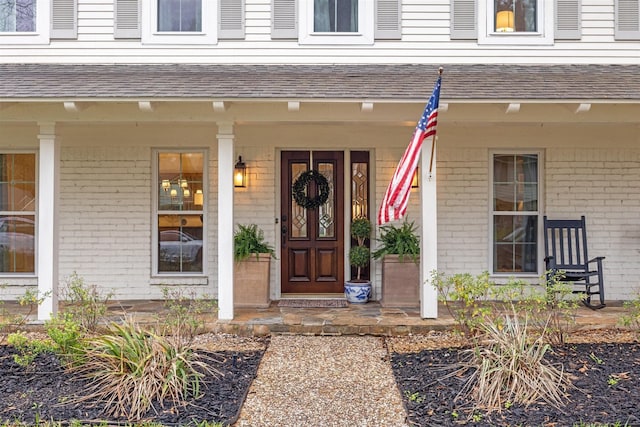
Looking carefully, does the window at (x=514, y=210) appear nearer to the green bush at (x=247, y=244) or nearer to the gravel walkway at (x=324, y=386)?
the gravel walkway at (x=324, y=386)

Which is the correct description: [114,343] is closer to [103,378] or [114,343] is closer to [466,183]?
[103,378]

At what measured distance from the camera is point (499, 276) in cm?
763

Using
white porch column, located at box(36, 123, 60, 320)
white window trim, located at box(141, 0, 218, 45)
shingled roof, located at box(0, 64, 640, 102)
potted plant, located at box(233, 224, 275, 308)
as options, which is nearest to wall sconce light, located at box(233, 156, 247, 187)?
potted plant, located at box(233, 224, 275, 308)

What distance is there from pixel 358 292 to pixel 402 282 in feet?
1.99

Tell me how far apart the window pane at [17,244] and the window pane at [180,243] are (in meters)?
1.70

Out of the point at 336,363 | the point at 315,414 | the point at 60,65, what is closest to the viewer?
the point at 315,414

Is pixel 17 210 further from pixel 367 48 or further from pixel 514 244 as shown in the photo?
pixel 514 244

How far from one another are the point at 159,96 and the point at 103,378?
2897mm

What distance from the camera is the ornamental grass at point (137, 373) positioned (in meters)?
3.95

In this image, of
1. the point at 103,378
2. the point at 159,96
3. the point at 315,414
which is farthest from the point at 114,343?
the point at 159,96

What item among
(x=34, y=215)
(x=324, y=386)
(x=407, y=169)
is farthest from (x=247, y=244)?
(x=34, y=215)

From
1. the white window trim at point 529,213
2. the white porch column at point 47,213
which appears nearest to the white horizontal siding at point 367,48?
the white window trim at point 529,213

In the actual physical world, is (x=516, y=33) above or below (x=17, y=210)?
above

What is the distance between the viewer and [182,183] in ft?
25.3
